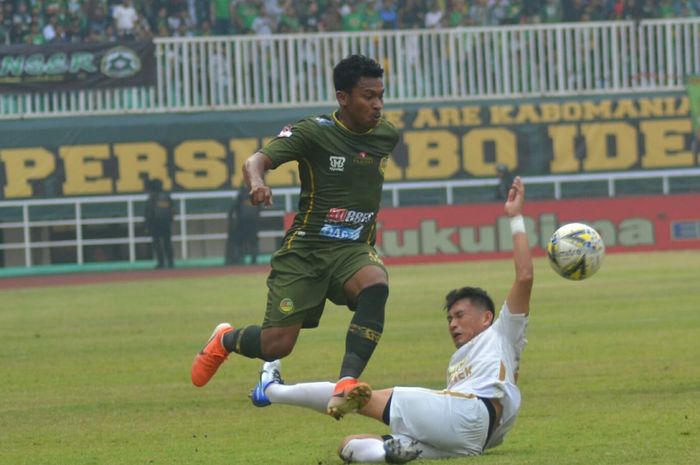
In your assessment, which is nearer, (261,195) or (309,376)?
(261,195)

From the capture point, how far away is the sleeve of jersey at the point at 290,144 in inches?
376

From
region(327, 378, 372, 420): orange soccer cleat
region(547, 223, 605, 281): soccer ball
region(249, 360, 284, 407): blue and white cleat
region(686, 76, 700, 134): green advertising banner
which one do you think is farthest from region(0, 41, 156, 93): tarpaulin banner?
region(327, 378, 372, 420): orange soccer cleat

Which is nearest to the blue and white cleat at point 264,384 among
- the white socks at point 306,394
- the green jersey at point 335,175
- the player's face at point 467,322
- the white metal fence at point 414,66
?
the white socks at point 306,394

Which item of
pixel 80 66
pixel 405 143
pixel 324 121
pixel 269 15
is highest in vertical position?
pixel 269 15

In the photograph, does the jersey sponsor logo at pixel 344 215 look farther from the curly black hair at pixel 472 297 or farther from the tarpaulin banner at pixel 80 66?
the tarpaulin banner at pixel 80 66

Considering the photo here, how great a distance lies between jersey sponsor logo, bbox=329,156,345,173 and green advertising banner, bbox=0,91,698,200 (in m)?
27.5

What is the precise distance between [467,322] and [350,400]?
0.84m

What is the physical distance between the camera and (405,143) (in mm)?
38438

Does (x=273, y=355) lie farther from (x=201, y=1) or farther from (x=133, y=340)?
(x=201, y=1)

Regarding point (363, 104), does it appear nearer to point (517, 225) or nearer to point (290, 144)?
point (290, 144)

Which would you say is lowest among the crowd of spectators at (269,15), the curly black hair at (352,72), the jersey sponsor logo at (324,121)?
the jersey sponsor logo at (324,121)

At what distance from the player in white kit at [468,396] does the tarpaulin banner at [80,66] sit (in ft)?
95.7

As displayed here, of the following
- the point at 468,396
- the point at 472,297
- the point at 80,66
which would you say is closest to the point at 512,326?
the point at 472,297

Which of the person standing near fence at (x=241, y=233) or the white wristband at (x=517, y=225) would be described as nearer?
the white wristband at (x=517, y=225)
